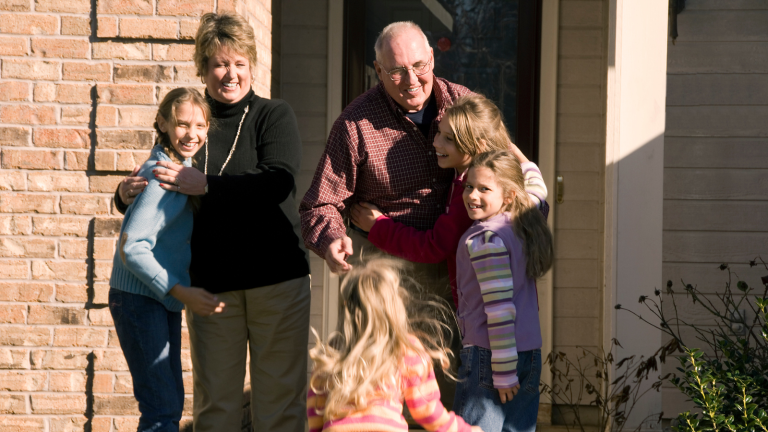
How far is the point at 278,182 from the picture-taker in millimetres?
2730

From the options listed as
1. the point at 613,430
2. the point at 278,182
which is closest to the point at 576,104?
the point at 613,430

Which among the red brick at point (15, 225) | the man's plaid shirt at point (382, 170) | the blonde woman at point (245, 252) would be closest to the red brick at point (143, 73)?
the blonde woman at point (245, 252)

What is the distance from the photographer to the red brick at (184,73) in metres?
3.29

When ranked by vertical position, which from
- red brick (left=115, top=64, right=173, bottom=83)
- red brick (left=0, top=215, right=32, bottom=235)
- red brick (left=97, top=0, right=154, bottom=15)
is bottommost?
red brick (left=0, top=215, right=32, bottom=235)

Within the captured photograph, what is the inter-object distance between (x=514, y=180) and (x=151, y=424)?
141cm

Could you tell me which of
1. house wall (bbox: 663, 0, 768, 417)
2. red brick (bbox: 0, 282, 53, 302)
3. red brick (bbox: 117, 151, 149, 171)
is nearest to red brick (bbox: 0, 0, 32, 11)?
red brick (bbox: 117, 151, 149, 171)

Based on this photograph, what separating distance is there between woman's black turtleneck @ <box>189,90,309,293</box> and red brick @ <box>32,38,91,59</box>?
871mm

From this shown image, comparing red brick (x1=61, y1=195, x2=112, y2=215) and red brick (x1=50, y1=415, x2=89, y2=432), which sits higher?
red brick (x1=61, y1=195, x2=112, y2=215)

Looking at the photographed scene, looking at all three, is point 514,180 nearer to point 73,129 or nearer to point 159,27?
point 159,27

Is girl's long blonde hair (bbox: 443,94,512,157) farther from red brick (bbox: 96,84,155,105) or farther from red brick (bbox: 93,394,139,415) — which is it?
red brick (bbox: 93,394,139,415)

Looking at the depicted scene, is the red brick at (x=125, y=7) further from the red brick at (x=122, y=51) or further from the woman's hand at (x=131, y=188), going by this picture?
the woman's hand at (x=131, y=188)

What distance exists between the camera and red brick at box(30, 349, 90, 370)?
3.32 meters

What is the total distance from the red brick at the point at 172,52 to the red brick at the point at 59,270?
3.20 ft

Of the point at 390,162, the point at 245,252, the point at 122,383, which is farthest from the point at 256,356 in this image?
the point at 390,162
